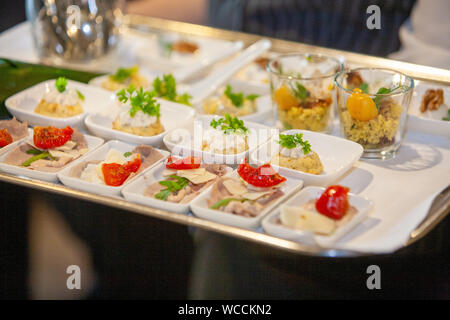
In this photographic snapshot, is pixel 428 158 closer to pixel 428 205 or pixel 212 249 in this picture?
pixel 428 205

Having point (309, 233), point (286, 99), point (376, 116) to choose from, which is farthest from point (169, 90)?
point (309, 233)

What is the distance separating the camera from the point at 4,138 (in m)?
2.11

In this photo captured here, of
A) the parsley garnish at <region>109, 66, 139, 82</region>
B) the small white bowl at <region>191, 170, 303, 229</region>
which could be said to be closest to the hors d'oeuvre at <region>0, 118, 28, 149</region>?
the parsley garnish at <region>109, 66, 139, 82</region>

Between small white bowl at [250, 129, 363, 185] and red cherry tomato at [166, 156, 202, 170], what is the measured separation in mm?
175

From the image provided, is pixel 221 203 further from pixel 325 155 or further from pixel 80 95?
pixel 80 95

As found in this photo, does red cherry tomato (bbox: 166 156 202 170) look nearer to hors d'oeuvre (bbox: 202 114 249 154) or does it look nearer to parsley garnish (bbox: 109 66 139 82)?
hors d'oeuvre (bbox: 202 114 249 154)

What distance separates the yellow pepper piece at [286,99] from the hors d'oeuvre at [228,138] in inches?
9.9

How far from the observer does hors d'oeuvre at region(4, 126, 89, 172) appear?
1993 mm

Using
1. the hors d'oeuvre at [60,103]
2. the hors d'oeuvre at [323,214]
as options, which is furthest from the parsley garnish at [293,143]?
the hors d'oeuvre at [60,103]

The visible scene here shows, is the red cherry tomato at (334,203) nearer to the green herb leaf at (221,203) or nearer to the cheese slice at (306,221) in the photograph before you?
the cheese slice at (306,221)

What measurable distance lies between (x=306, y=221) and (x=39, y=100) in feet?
4.41

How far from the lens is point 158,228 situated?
69.7 inches
